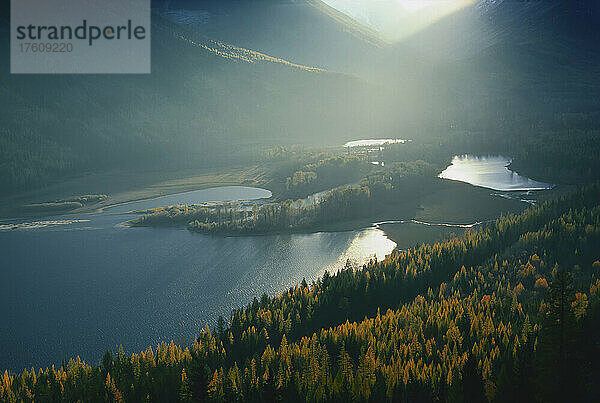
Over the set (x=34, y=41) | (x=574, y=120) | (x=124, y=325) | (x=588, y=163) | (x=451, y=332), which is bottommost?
(x=124, y=325)

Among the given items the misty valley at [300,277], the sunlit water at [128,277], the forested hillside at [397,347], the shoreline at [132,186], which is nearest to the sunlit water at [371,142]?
the misty valley at [300,277]

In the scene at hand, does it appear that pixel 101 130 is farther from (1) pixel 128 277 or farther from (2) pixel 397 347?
(2) pixel 397 347

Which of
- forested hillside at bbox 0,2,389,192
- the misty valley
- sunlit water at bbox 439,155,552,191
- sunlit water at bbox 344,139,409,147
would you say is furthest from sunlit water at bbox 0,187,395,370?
sunlit water at bbox 344,139,409,147

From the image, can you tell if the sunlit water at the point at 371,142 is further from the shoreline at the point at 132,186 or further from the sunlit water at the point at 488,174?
the shoreline at the point at 132,186

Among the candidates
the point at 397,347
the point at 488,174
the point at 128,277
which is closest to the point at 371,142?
the point at 488,174

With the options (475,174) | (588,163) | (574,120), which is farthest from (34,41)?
(574,120)

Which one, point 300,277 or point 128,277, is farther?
point 128,277

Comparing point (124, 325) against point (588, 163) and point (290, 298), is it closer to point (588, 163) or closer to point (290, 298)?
point (290, 298)
